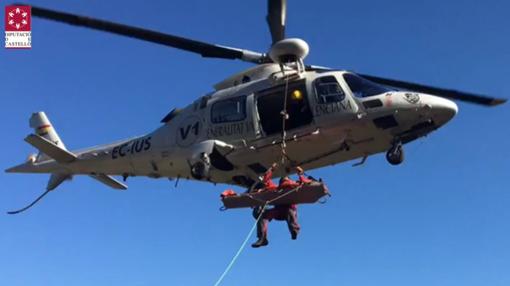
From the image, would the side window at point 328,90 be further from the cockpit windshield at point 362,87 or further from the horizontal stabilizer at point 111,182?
the horizontal stabilizer at point 111,182

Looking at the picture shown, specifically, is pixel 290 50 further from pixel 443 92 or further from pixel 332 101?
pixel 443 92

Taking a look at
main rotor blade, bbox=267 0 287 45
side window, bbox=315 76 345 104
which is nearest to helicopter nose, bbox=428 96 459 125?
side window, bbox=315 76 345 104

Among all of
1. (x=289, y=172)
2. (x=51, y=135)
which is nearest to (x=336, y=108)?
(x=289, y=172)

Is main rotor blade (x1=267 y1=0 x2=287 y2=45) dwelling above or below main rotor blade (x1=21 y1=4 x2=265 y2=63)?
above

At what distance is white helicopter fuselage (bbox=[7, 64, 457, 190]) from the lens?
50.1ft

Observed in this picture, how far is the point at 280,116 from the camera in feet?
53.1

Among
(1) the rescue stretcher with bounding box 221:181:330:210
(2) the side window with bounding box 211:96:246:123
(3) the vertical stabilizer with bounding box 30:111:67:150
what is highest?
(2) the side window with bounding box 211:96:246:123

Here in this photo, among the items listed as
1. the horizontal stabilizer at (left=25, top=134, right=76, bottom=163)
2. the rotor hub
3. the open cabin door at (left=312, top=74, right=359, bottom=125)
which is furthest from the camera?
the horizontal stabilizer at (left=25, top=134, right=76, bottom=163)

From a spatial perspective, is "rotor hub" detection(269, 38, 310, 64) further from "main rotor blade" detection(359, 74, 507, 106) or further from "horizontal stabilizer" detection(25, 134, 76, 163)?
"horizontal stabilizer" detection(25, 134, 76, 163)

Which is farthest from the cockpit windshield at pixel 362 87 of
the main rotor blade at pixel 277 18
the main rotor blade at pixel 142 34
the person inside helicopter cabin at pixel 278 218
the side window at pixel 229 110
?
the person inside helicopter cabin at pixel 278 218

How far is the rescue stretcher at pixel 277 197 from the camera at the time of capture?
12.7 metres

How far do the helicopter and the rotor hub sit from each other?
0.07ft

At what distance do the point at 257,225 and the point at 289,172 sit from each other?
2824 mm

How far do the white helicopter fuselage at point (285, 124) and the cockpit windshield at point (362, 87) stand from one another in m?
0.02
